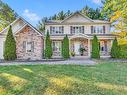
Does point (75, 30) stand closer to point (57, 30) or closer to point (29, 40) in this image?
point (57, 30)

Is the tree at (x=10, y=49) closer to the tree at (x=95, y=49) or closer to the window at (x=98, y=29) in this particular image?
the tree at (x=95, y=49)

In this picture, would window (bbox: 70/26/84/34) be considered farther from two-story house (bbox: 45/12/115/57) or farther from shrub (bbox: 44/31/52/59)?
shrub (bbox: 44/31/52/59)

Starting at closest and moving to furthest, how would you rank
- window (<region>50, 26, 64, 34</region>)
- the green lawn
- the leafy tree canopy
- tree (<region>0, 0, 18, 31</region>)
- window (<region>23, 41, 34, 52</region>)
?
1. the green lawn
2. window (<region>23, 41, 34, 52</region>)
3. window (<region>50, 26, 64, 34</region>)
4. tree (<region>0, 0, 18, 31</region>)
5. the leafy tree canopy

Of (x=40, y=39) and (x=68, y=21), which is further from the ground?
(x=68, y=21)

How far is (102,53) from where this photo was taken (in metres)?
31.2

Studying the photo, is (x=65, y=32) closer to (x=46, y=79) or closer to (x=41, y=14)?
(x=46, y=79)

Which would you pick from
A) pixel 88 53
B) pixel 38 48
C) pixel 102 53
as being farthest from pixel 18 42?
pixel 102 53

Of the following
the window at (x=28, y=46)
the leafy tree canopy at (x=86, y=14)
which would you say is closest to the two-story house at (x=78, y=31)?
the window at (x=28, y=46)

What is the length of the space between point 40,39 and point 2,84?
1882 centimetres

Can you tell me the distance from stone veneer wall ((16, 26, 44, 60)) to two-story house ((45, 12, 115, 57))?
2.95 meters

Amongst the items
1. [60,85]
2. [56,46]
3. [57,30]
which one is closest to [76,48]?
[56,46]

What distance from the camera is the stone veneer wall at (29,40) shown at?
28.8 metres

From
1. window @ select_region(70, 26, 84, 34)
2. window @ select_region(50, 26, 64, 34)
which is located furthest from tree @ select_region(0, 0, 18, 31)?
window @ select_region(70, 26, 84, 34)

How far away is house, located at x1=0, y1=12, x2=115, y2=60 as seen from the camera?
2888 cm
